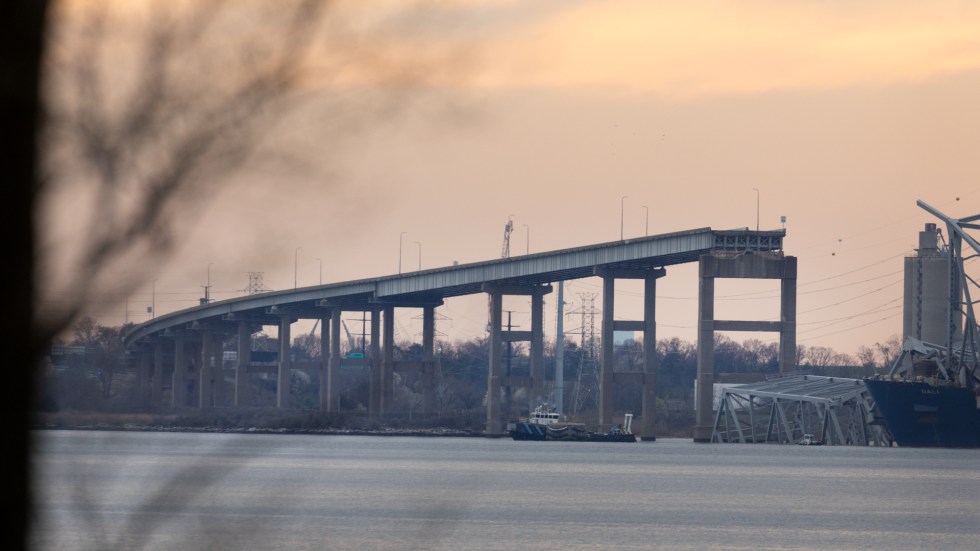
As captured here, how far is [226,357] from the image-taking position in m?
193

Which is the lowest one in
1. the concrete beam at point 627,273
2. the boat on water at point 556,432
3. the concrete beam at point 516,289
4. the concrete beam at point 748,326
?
the boat on water at point 556,432

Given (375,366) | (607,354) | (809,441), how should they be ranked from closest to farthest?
(607,354) < (809,441) < (375,366)

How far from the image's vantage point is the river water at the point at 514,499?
612 cm

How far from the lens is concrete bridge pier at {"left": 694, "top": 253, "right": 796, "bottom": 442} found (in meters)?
108

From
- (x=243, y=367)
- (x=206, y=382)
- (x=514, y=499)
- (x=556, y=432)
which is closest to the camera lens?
(x=514, y=499)

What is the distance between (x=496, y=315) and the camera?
12312cm

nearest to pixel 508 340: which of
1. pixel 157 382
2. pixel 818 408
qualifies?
pixel 818 408

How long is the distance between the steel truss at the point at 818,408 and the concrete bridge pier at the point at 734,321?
13.3 feet

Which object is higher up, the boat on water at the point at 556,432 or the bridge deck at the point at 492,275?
the bridge deck at the point at 492,275

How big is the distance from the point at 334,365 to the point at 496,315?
20.1 m

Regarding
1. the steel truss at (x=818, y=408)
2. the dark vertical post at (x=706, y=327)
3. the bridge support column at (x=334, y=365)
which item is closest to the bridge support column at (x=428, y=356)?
the bridge support column at (x=334, y=365)

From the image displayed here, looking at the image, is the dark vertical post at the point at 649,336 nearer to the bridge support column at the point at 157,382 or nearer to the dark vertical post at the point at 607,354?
the dark vertical post at the point at 607,354

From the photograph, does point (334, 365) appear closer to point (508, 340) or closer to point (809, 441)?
point (508, 340)

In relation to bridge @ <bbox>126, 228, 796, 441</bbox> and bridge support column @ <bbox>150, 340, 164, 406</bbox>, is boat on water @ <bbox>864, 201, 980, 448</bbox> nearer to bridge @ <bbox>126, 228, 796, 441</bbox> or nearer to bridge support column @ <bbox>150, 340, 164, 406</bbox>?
bridge @ <bbox>126, 228, 796, 441</bbox>
